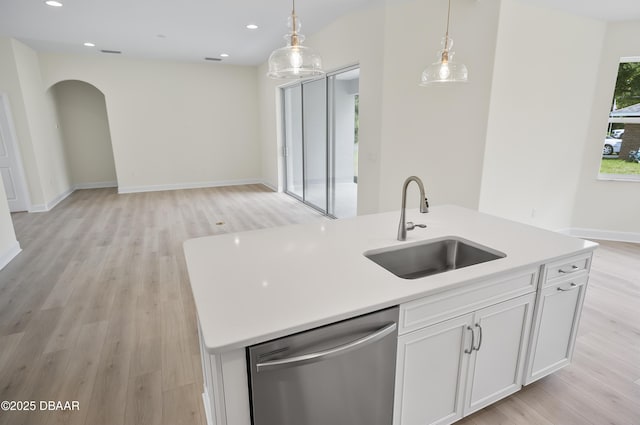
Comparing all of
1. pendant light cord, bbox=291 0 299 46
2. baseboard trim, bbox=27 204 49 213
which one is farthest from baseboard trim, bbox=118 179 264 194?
pendant light cord, bbox=291 0 299 46

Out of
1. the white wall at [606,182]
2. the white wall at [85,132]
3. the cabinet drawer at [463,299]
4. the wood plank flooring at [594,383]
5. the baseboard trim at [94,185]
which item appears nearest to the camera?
the cabinet drawer at [463,299]

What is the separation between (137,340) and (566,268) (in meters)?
2.70

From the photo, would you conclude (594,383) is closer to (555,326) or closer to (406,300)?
(555,326)

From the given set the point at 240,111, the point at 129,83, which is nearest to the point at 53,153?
the point at 129,83

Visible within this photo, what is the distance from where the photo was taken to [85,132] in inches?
302

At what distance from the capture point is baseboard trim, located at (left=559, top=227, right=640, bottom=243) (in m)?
4.34

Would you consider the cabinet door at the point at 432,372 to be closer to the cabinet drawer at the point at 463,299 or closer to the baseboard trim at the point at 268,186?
the cabinet drawer at the point at 463,299

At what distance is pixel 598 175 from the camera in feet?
14.4

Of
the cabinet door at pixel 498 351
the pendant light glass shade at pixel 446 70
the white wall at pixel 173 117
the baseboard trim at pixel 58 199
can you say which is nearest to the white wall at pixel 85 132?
the baseboard trim at pixel 58 199

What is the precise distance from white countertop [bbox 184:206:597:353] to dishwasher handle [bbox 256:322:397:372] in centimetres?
9

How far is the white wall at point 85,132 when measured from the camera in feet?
24.3

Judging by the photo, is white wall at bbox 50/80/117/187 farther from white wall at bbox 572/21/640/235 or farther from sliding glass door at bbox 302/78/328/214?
white wall at bbox 572/21/640/235

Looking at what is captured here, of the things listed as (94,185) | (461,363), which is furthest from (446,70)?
(94,185)

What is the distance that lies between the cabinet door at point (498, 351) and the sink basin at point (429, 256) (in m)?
0.28
